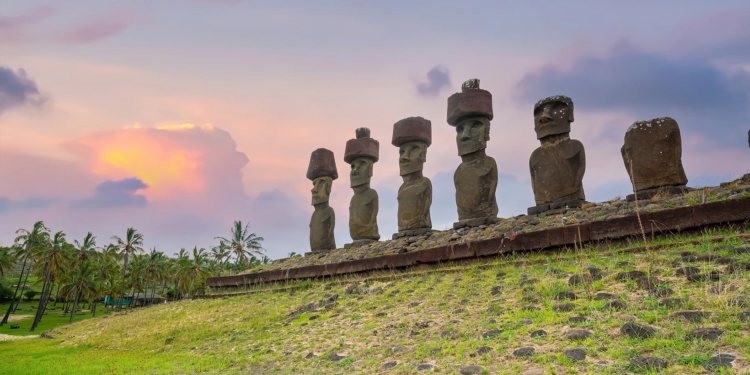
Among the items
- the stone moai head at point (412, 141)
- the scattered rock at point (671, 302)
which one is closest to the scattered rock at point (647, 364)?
the scattered rock at point (671, 302)

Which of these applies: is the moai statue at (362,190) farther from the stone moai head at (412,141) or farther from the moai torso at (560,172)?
the moai torso at (560,172)

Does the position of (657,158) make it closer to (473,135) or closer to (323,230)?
(473,135)

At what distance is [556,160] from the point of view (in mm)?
10984

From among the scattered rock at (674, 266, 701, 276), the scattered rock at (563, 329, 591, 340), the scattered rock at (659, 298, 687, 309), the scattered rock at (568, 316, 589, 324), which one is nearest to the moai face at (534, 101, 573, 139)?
the scattered rock at (674, 266, 701, 276)

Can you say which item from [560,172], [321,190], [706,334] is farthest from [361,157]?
[706,334]

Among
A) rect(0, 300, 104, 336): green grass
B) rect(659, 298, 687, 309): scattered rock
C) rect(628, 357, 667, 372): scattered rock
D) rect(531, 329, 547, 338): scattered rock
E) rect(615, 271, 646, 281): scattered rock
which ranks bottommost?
rect(628, 357, 667, 372): scattered rock

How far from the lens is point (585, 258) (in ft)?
22.7

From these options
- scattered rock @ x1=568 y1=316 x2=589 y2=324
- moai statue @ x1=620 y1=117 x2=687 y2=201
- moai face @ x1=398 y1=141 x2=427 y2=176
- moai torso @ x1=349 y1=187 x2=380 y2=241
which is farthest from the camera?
moai torso @ x1=349 y1=187 x2=380 y2=241

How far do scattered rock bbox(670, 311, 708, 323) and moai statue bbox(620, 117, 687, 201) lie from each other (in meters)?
5.62

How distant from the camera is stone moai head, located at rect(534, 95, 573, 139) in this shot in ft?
36.6

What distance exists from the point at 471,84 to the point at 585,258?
7.35 meters

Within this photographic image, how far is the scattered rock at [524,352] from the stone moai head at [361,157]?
1164 centimetres

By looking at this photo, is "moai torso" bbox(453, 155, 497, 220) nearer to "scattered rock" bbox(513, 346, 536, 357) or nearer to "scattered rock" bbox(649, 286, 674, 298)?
"scattered rock" bbox(649, 286, 674, 298)

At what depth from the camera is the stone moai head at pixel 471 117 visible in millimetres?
12672
